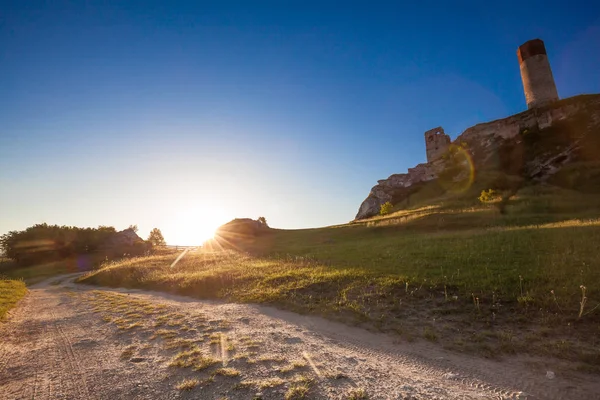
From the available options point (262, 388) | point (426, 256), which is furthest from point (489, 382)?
point (426, 256)

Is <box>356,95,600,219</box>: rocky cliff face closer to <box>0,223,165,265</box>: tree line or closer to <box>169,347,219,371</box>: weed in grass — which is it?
<box>0,223,165,265</box>: tree line

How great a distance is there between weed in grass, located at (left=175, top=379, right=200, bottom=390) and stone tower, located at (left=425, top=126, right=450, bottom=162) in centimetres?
10757

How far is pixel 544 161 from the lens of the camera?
190 feet

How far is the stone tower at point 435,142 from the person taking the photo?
100312 mm

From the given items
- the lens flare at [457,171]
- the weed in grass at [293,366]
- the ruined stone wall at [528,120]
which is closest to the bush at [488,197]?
the lens flare at [457,171]

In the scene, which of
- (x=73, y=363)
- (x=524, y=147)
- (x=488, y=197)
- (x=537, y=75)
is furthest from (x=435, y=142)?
(x=73, y=363)

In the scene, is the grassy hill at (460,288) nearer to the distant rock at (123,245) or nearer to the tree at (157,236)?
the distant rock at (123,245)

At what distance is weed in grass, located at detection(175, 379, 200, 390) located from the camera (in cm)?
587

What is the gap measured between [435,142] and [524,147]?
3802 cm

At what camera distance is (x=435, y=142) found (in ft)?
336

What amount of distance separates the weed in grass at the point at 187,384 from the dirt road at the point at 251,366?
2cm

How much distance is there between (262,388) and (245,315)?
22.3ft

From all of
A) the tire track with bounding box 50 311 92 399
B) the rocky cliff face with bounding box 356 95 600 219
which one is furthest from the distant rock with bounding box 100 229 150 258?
the rocky cliff face with bounding box 356 95 600 219

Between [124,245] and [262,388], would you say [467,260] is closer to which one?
[262,388]
